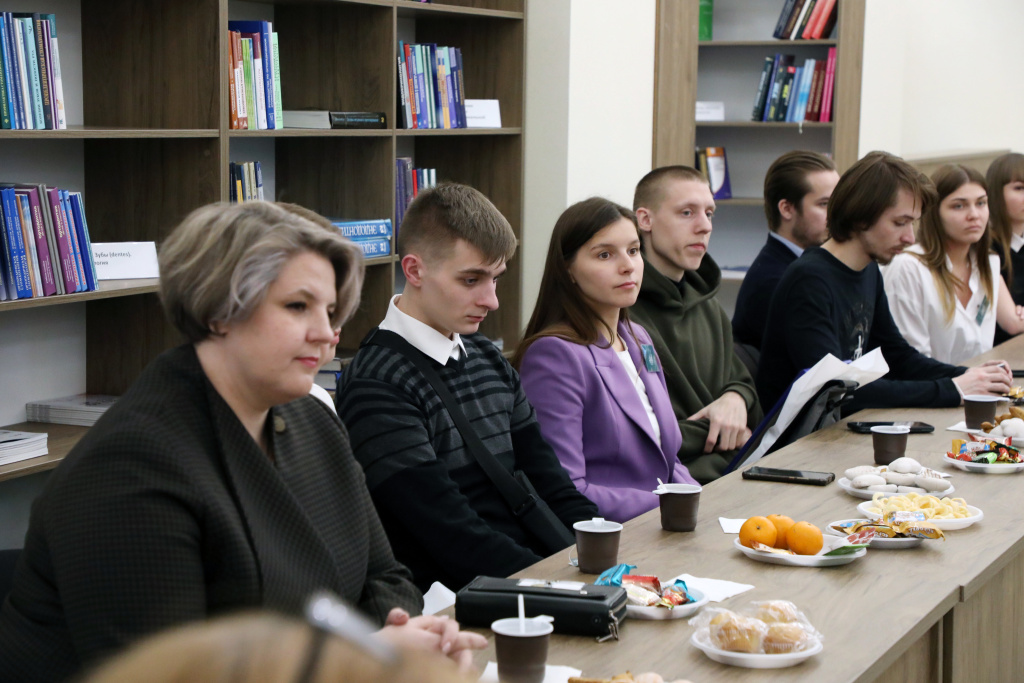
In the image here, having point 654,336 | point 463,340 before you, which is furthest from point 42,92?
point 654,336

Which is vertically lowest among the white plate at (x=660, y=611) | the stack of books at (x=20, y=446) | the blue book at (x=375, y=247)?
the stack of books at (x=20, y=446)

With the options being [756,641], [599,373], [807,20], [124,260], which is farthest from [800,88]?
[756,641]

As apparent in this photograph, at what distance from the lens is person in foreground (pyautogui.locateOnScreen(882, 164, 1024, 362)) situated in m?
3.97

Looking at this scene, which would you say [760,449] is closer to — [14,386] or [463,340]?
[463,340]

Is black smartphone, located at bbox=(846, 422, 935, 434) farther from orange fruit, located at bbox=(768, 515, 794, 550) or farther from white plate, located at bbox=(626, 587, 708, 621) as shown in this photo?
white plate, located at bbox=(626, 587, 708, 621)

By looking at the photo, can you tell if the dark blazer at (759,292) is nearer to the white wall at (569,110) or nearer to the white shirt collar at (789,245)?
the white shirt collar at (789,245)

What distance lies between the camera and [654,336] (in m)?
3.10

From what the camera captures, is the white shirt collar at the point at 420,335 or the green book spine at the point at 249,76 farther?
the green book spine at the point at 249,76

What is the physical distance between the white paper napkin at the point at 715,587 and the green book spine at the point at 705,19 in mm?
5209

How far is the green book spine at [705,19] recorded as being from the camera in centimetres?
639

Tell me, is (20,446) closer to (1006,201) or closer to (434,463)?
(434,463)

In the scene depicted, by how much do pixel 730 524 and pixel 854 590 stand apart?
13.5 inches

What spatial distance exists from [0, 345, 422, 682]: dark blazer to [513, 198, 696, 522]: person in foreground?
1076 mm

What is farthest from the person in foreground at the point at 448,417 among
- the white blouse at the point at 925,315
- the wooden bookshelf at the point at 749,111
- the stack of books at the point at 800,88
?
the stack of books at the point at 800,88
